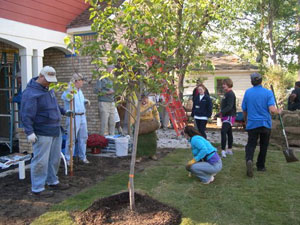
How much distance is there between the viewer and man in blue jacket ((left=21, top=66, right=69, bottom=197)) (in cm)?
464

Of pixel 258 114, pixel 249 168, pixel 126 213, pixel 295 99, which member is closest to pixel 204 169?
pixel 249 168

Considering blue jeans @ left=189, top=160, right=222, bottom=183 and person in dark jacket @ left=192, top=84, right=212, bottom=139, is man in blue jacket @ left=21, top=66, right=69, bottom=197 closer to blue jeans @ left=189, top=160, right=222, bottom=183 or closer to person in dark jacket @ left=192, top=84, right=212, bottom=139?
blue jeans @ left=189, top=160, right=222, bottom=183

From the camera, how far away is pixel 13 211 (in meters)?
4.27

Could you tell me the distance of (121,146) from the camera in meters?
7.79

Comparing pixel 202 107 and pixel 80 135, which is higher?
pixel 202 107

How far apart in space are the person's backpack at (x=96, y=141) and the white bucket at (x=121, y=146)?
1.17ft

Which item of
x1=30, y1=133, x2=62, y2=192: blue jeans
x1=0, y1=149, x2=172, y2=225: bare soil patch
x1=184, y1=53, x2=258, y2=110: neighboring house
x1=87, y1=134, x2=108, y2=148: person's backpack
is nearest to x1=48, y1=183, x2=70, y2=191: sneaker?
x1=0, y1=149, x2=172, y2=225: bare soil patch

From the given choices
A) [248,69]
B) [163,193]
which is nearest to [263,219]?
[163,193]

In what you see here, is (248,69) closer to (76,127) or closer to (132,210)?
(76,127)

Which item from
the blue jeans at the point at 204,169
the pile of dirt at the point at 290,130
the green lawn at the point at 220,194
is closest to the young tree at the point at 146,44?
the green lawn at the point at 220,194

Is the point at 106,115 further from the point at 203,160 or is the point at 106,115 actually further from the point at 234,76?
the point at 234,76

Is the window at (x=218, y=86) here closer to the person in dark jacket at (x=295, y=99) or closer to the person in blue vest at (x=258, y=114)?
the person in dark jacket at (x=295, y=99)

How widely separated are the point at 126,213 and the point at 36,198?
1503 mm

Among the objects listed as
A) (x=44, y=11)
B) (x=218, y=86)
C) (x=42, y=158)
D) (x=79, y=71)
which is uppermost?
(x=44, y=11)
